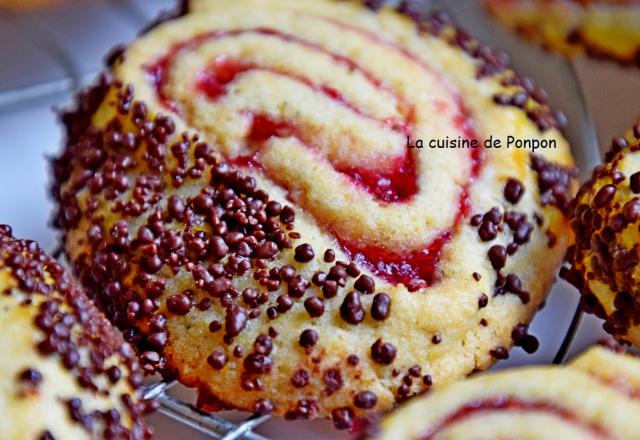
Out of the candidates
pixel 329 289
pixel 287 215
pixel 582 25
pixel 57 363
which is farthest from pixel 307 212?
pixel 582 25

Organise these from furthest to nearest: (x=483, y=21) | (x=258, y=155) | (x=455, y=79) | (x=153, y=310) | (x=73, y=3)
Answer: (x=73, y=3) < (x=483, y=21) < (x=455, y=79) < (x=258, y=155) < (x=153, y=310)

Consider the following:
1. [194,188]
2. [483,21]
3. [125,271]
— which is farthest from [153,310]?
[483,21]

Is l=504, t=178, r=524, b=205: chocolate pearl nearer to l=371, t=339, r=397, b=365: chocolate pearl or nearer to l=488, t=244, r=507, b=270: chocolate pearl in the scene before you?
l=488, t=244, r=507, b=270: chocolate pearl

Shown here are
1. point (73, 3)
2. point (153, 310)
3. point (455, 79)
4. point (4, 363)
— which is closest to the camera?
point (4, 363)

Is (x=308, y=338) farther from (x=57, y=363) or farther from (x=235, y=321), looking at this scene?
(x=57, y=363)

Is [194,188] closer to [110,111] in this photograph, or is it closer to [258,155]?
[258,155]

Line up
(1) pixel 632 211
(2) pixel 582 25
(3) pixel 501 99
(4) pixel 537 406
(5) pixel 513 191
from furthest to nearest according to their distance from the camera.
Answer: (2) pixel 582 25, (3) pixel 501 99, (5) pixel 513 191, (1) pixel 632 211, (4) pixel 537 406
